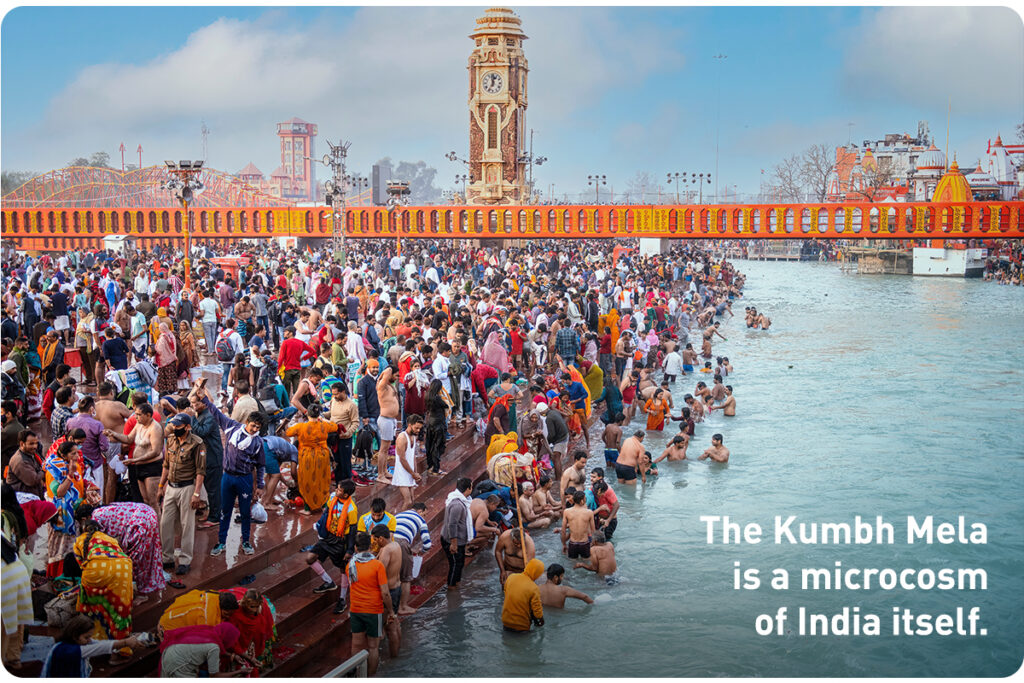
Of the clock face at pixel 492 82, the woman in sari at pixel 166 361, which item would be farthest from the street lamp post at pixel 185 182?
the clock face at pixel 492 82

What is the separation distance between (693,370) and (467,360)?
437 inches

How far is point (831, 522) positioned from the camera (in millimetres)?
12781

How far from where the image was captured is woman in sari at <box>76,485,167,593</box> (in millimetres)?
6504

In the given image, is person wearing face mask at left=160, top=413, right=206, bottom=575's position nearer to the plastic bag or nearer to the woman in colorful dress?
the woman in colorful dress


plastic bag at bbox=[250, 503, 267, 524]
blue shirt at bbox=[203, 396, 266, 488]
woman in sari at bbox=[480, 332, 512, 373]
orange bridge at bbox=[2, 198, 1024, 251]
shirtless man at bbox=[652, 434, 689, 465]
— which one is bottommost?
shirtless man at bbox=[652, 434, 689, 465]

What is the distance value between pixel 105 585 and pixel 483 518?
12.3 ft

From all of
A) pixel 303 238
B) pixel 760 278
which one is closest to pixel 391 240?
pixel 303 238

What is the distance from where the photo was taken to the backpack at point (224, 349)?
39.4 ft

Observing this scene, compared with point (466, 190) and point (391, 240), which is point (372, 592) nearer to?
point (391, 240)

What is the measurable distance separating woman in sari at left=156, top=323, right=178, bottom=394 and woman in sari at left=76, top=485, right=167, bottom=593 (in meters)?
4.49

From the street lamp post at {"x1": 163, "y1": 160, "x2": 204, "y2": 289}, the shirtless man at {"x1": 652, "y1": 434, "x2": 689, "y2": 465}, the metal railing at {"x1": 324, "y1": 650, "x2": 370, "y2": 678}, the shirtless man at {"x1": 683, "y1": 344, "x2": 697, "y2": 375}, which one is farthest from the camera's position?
the shirtless man at {"x1": 683, "y1": 344, "x2": 697, "y2": 375}

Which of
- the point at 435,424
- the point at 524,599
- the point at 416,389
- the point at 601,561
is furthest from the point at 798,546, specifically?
the point at 416,389

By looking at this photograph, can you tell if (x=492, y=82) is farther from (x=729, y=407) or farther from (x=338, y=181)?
(x=729, y=407)

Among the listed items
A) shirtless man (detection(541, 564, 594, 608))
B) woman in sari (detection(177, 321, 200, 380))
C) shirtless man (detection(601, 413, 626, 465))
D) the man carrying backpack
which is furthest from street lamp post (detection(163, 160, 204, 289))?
shirtless man (detection(541, 564, 594, 608))
